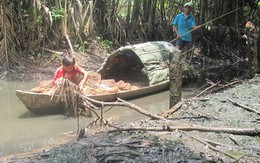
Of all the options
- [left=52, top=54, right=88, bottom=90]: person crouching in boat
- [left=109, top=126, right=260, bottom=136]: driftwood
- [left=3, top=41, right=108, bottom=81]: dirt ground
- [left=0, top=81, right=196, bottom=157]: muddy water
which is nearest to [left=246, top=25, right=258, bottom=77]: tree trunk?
[left=0, top=81, right=196, bottom=157]: muddy water

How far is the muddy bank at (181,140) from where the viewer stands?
3.79 meters

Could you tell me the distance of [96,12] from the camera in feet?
40.8

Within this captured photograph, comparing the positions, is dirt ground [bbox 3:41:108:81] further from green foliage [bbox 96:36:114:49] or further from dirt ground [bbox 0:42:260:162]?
dirt ground [bbox 0:42:260:162]

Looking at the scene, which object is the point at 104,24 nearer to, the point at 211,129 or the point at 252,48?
the point at 252,48

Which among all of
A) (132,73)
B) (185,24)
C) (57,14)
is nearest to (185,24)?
(185,24)

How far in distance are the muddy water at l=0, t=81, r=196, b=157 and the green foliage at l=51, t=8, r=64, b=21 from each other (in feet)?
9.62

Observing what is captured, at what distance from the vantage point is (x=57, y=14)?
10.6 m

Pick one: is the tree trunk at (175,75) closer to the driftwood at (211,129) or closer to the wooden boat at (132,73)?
the wooden boat at (132,73)

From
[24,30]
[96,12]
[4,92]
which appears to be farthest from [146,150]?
[96,12]

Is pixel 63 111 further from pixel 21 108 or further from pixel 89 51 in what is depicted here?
pixel 89 51

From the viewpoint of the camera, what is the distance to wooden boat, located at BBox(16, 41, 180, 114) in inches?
260

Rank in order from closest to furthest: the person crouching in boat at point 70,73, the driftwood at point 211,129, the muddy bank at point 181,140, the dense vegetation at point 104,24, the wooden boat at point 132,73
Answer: the muddy bank at point 181,140
the driftwood at point 211,129
the wooden boat at point 132,73
the person crouching in boat at point 70,73
the dense vegetation at point 104,24

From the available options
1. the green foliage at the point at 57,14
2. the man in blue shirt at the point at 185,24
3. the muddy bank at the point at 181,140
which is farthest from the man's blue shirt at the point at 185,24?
the muddy bank at the point at 181,140

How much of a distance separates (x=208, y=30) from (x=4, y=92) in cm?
621
